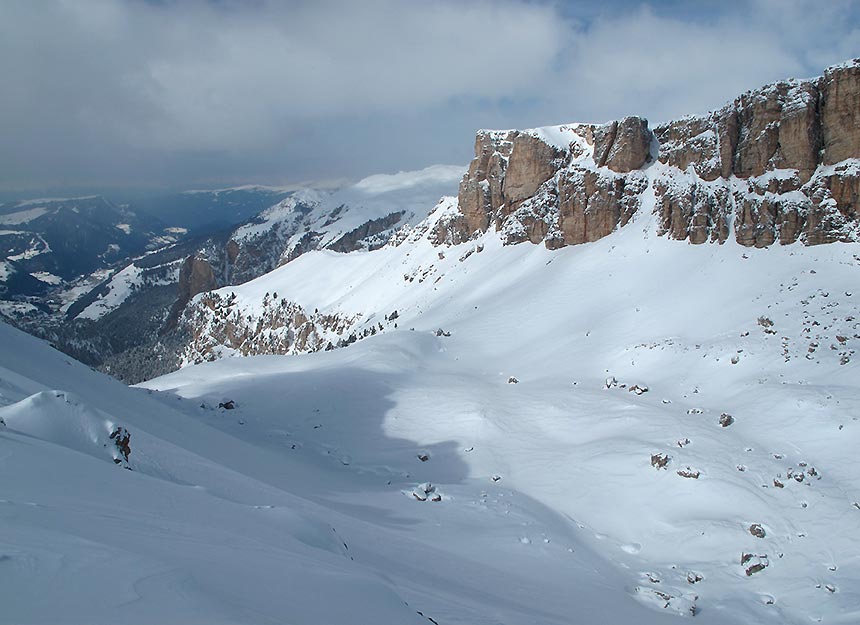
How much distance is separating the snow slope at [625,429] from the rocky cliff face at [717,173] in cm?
280

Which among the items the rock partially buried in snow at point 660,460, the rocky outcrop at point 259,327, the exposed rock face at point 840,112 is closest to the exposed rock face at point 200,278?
the rocky outcrop at point 259,327

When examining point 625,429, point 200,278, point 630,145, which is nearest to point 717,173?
point 630,145

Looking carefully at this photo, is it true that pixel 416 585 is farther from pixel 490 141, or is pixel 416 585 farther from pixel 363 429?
pixel 490 141

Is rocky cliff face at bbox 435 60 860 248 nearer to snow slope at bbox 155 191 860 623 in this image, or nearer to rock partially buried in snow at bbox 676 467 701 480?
snow slope at bbox 155 191 860 623

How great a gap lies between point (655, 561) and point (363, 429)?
44.1 feet

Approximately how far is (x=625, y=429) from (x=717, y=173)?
118 feet

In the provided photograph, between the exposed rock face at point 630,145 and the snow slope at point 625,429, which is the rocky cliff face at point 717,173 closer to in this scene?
the exposed rock face at point 630,145

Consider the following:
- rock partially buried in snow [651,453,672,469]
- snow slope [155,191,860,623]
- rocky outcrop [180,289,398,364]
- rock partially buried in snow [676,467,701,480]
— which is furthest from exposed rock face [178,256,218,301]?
rock partially buried in snow [676,467,701,480]

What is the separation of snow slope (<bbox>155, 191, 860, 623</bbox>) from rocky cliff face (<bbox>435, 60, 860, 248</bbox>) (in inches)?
110

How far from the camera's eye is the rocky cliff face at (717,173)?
3862 centimetres

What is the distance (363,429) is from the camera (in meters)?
23.5

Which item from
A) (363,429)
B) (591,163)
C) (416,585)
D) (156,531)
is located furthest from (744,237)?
(156,531)

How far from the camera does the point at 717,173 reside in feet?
151

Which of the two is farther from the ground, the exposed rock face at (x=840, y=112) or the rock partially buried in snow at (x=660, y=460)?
the exposed rock face at (x=840, y=112)
